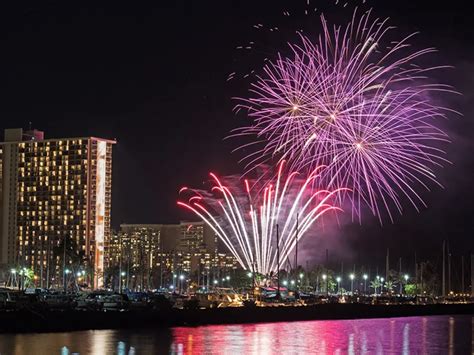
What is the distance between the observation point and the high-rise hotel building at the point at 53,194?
7052 inches

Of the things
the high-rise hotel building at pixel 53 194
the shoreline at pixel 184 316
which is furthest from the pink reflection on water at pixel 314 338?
the high-rise hotel building at pixel 53 194

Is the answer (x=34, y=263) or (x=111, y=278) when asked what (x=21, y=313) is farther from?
(x=34, y=263)

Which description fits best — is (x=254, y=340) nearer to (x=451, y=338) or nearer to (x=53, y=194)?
(x=451, y=338)

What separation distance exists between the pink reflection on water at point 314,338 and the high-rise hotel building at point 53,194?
127410mm

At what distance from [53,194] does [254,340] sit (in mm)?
146555

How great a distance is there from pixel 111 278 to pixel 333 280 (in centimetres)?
4063

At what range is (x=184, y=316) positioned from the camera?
5244cm

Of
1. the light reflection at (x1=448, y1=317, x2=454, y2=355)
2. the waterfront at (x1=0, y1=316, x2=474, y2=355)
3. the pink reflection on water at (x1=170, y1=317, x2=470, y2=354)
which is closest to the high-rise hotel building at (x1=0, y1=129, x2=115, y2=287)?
the pink reflection on water at (x1=170, y1=317, x2=470, y2=354)

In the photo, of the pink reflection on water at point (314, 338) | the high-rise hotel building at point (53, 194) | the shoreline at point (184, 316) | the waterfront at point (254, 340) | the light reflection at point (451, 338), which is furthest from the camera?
the high-rise hotel building at point (53, 194)

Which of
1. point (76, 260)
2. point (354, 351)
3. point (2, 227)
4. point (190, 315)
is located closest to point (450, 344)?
point (354, 351)

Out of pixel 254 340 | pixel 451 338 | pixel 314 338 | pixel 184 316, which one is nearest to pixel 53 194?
A: pixel 184 316

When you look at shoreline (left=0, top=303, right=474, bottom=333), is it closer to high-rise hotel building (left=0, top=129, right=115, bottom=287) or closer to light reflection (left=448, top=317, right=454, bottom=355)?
light reflection (left=448, top=317, right=454, bottom=355)

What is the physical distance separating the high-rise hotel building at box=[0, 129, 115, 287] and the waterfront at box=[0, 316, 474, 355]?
130478 mm

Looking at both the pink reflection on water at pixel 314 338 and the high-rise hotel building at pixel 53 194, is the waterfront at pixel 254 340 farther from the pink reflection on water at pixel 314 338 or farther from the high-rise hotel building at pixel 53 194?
the high-rise hotel building at pixel 53 194
